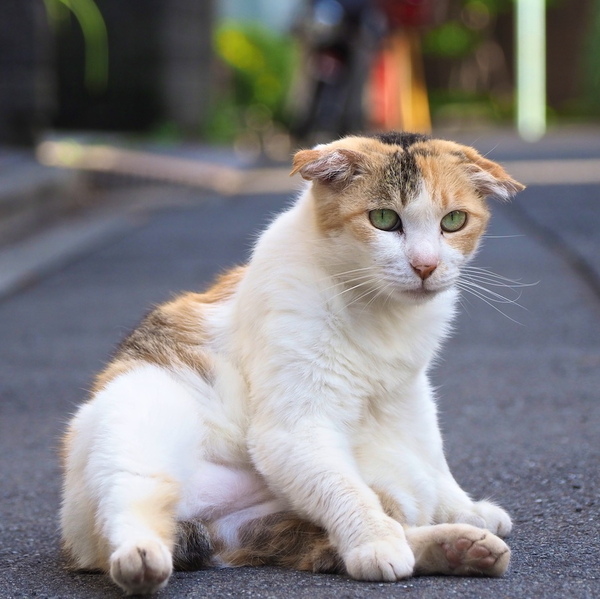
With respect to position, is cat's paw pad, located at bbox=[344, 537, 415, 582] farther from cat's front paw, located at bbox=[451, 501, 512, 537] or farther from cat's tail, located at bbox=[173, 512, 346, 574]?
cat's front paw, located at bbox=[451, 501, 512, 537]

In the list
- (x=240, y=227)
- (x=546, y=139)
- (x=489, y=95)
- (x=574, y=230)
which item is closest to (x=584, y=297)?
(x=574, y=230)

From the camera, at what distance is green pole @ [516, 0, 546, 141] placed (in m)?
20.5

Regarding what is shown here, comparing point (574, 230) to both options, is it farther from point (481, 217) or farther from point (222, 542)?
point (222, 542)

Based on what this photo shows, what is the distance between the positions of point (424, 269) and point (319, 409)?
45 centimetres

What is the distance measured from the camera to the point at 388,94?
16125 millimetres

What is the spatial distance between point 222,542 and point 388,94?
14.0 meters

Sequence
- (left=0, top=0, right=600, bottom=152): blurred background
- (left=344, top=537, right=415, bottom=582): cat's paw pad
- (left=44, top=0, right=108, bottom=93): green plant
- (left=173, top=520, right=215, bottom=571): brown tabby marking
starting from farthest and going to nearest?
1. (left=44, top=0, right=108, bottom=93): green plant
2. (left=0, top=0, right=600, bottom=152): blurred background
3. (left=173, top=520, right=215, bottom=571): brown tabby marking
4. (left=344, top=537, right=415, bottom=582): cat's paw pad

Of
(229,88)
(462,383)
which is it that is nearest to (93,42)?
(229,88)

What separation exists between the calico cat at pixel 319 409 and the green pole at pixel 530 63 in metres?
18.0

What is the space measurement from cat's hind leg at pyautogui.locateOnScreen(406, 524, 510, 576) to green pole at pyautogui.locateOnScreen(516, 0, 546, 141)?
60.4 feet

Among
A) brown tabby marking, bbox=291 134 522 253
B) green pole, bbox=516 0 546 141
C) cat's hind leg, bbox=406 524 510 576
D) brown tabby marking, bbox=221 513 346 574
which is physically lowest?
green pole, bbox=516 0 546 141

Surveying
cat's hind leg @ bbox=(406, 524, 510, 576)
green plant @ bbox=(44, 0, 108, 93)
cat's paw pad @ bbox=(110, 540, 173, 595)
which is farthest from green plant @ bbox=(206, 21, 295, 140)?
cat's paw pad @ bbox=(110, 540, 173, 595)

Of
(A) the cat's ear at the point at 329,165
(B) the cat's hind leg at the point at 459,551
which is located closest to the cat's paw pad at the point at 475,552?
(B) the cat's hind leg at the point at 459,551

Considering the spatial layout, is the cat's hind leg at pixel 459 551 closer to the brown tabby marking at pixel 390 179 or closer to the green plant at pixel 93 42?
the brown tabby marking at pixel 390 179
